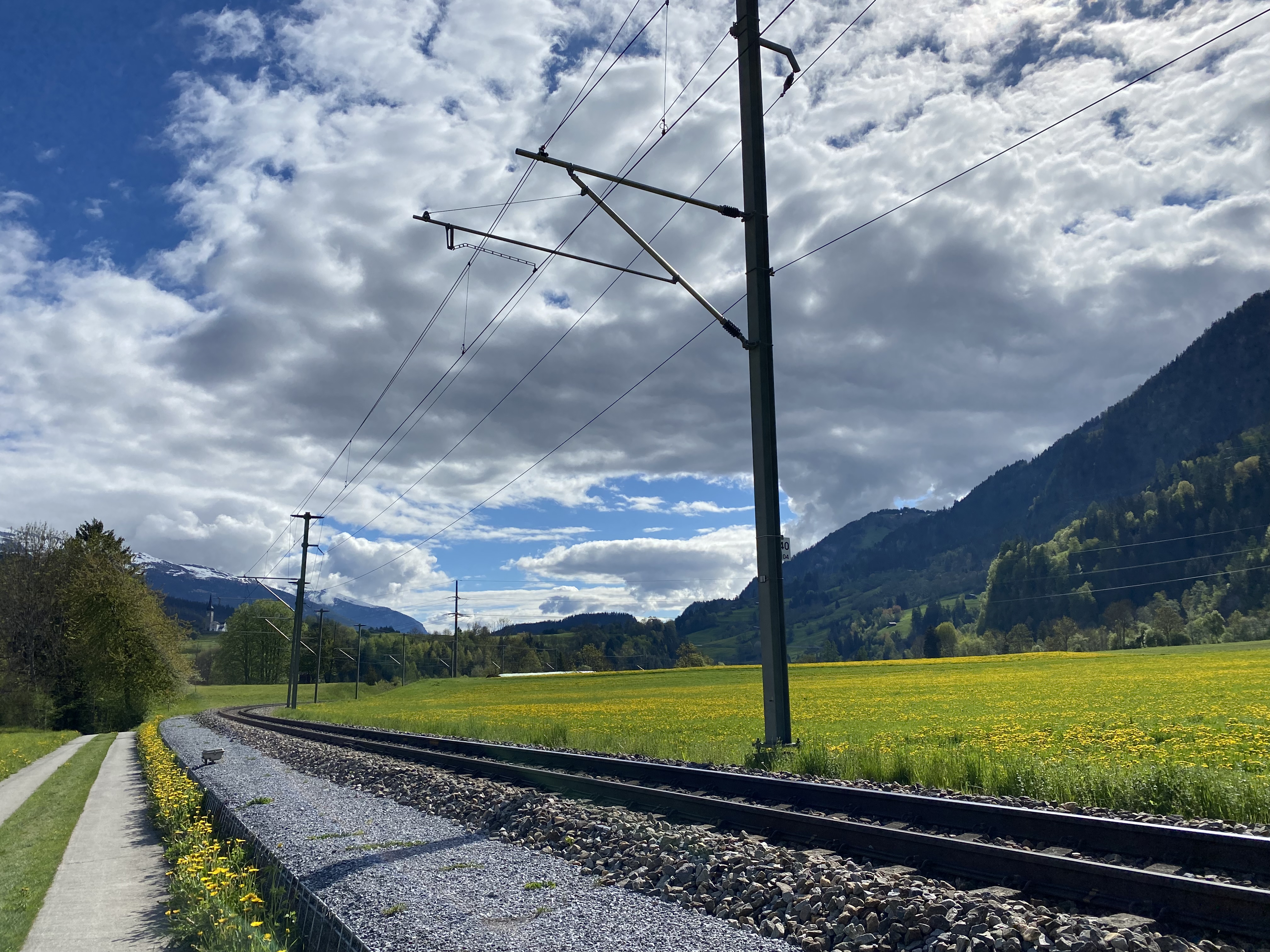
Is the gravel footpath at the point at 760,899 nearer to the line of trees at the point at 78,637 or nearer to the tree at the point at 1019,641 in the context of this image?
the line of trees at the point at 78,637

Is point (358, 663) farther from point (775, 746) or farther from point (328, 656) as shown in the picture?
point (775, 746)

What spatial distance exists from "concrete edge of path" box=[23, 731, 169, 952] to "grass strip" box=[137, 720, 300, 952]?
28 cm

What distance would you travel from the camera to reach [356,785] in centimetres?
1780

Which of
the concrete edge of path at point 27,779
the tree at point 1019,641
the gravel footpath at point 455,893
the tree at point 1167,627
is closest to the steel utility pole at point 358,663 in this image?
the concrete edge of path at point 27,779

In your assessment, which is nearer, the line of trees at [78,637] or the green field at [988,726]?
the green field at [988,726]

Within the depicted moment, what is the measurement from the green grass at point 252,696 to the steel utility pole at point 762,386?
68.1 metres

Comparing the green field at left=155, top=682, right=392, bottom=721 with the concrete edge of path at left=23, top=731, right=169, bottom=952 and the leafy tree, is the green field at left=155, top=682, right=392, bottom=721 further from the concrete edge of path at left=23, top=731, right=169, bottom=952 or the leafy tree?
Answer: the leafy tree

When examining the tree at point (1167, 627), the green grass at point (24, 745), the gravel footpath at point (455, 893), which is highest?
the tree at point (1167, 627)

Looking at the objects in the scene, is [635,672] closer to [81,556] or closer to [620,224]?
[81,556]

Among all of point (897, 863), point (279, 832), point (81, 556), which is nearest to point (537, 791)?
point (279, 832)

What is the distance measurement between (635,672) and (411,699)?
50907 mm

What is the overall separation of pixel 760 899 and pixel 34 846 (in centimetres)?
1562

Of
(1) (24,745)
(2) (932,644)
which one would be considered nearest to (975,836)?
(1) (24,745)

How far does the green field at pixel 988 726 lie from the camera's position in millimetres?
10391
